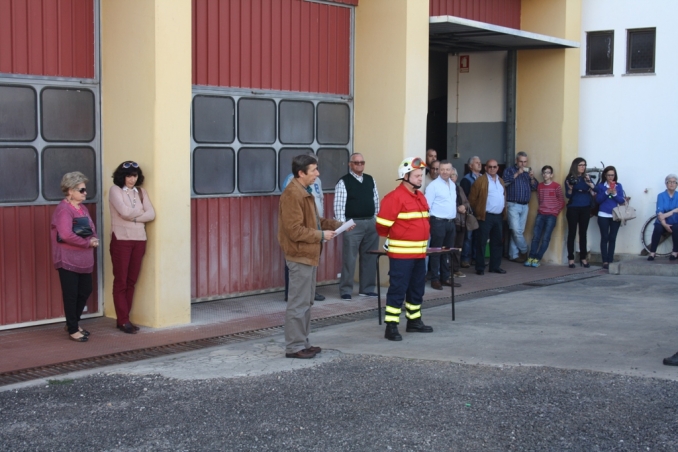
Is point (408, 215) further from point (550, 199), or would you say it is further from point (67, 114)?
point (550, 199)

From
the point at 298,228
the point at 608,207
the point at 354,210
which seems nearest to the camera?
the point at 298,228

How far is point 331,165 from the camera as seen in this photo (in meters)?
12.6

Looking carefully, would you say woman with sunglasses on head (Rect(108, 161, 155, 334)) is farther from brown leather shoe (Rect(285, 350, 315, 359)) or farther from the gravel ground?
brown leather shoe (Rect(285, 350, 315, 359))

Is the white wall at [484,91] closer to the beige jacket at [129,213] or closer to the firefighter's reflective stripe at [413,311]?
the firefighter's reflective stripe at [413,311]

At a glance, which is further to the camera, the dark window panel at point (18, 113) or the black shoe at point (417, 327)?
the black shoe at point (417, 327)

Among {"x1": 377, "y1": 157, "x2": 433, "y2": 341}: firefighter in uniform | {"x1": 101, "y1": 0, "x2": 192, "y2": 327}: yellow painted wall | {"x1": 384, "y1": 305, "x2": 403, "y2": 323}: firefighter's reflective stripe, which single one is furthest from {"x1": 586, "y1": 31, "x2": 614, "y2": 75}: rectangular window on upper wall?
{"x1": 101, "y1": 0, "x2": 192, "y2": 327}: yellow painted wall

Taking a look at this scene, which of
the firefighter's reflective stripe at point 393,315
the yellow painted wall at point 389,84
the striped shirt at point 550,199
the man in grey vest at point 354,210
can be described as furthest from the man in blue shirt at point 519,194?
the firefighter's reflective stripe at point 393,315

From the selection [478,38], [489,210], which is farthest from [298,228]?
[478,38]

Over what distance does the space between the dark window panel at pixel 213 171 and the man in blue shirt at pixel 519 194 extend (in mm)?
5821

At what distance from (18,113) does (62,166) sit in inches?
27.9

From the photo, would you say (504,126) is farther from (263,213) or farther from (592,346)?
(592,346)

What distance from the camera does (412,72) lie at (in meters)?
12.4

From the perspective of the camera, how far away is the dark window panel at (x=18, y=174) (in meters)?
9.12

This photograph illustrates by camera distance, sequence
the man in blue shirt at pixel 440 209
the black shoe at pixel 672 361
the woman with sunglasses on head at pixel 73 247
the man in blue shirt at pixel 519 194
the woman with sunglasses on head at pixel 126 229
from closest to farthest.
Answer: the black shoe at pixel 672 361, the woman with sunglasses on head at pixel 73 247, the woman with sunglasses on head at pixel 126 229, the man in blue shirt at pixel 440 209, the man in blue shirt at pixel 519 194
